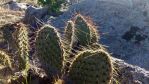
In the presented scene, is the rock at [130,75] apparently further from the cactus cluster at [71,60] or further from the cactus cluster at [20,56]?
the cactus cluster at [20,56]

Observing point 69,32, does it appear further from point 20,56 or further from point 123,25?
point 123,25

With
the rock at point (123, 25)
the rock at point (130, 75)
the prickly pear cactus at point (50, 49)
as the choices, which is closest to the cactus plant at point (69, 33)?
the prickly pear cactus at point (50, 49)

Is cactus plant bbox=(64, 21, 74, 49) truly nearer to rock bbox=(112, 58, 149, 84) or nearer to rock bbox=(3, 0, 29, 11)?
rock bbox=(112, 58, 149, 84)

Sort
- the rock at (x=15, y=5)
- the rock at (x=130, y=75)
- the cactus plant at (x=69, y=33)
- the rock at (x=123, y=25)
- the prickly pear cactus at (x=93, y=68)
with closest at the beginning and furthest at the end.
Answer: the prickly pear cactus at (x=93, y=68)
the rock at (x=130, y=75)
the cactus plant at (x=69, y=33)
the rock at (x=123, y=25)
the rock at (x=15, y=5)

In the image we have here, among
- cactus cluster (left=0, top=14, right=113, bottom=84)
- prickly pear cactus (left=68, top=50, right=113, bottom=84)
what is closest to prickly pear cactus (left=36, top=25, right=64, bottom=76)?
cactus cluster (left=0, top=14, right=113, bottom=84)

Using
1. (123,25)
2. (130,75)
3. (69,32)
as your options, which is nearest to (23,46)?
(69,32)

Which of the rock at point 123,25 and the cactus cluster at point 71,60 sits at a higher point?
the cactus cluster at point 71,60
